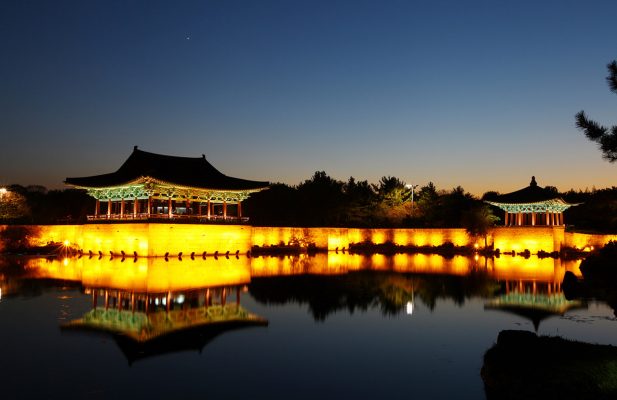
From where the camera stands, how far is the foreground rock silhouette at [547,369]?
22.1 feet

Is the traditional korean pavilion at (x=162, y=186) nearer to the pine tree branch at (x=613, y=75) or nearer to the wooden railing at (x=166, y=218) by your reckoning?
the wooden railing at (x=166, y=218)

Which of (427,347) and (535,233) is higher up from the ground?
(535,233)

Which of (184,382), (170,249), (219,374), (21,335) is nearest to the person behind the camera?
(184,382)

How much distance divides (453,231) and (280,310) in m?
32.4

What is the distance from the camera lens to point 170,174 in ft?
123

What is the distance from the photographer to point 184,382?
28.2ft

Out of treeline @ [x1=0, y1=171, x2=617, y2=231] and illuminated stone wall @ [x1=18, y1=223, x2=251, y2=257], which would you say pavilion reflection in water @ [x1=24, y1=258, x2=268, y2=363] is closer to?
illuminated stone wall @ [x1=18, y1=223, x2=251, y2=257]

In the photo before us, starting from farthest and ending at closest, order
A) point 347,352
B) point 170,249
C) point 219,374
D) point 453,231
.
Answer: point 453,231
point 170,249
point 347,352
point 219,374

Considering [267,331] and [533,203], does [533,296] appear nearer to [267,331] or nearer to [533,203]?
[267,331]

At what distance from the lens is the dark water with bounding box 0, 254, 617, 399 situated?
8.60 metres

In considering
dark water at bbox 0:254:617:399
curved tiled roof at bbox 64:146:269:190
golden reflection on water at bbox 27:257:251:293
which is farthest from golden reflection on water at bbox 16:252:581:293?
curved tiled roof at bbox 64:146:269:190

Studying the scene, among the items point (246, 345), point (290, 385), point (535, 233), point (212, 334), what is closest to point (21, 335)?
point (212, 334)

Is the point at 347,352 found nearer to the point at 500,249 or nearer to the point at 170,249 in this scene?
the point at 170,249

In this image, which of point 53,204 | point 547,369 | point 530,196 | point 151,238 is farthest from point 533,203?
point 53,204
